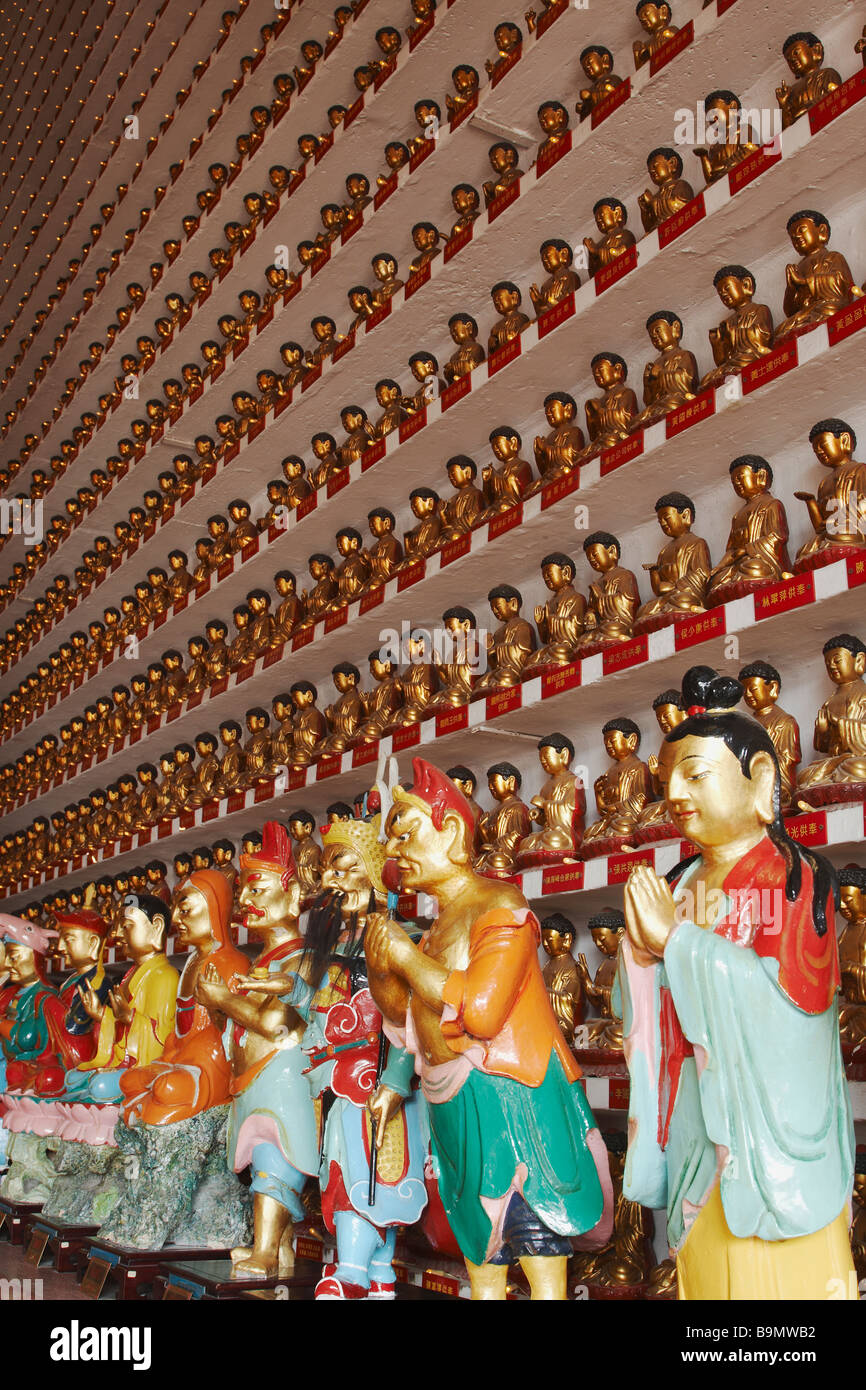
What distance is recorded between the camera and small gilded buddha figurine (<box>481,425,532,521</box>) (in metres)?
5.30

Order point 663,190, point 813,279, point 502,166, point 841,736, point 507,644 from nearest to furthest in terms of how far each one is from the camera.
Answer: point 841,736
point 813,279
point 663,190
point 507,644
point 502,166

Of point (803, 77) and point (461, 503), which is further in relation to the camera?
point (461, 503)

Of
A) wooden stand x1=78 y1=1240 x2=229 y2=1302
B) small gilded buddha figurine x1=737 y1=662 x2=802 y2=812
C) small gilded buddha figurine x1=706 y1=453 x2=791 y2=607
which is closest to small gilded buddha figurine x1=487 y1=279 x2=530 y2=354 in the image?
small gilded buddha figurine x1=706 y1=453 x2=791 y2=607

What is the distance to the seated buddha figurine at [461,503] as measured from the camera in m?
5.58

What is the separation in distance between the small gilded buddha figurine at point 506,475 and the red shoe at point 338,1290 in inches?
116

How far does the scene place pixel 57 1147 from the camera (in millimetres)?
5340

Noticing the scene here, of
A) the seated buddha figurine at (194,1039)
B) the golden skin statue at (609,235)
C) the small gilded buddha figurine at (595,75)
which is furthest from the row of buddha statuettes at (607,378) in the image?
the seated buddha figurine at (194,1039)

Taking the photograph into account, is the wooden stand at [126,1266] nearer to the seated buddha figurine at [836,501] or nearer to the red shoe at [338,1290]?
the red shoe at [338,1290]

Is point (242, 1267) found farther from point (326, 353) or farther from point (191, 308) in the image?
point (191, 308)

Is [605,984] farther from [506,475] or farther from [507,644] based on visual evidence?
[506,475]

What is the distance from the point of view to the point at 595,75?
537 cm

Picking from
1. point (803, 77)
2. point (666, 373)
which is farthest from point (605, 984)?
point (803, 77)

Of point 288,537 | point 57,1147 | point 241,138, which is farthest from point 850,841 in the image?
point 241,138

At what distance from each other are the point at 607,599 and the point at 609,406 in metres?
0.79
